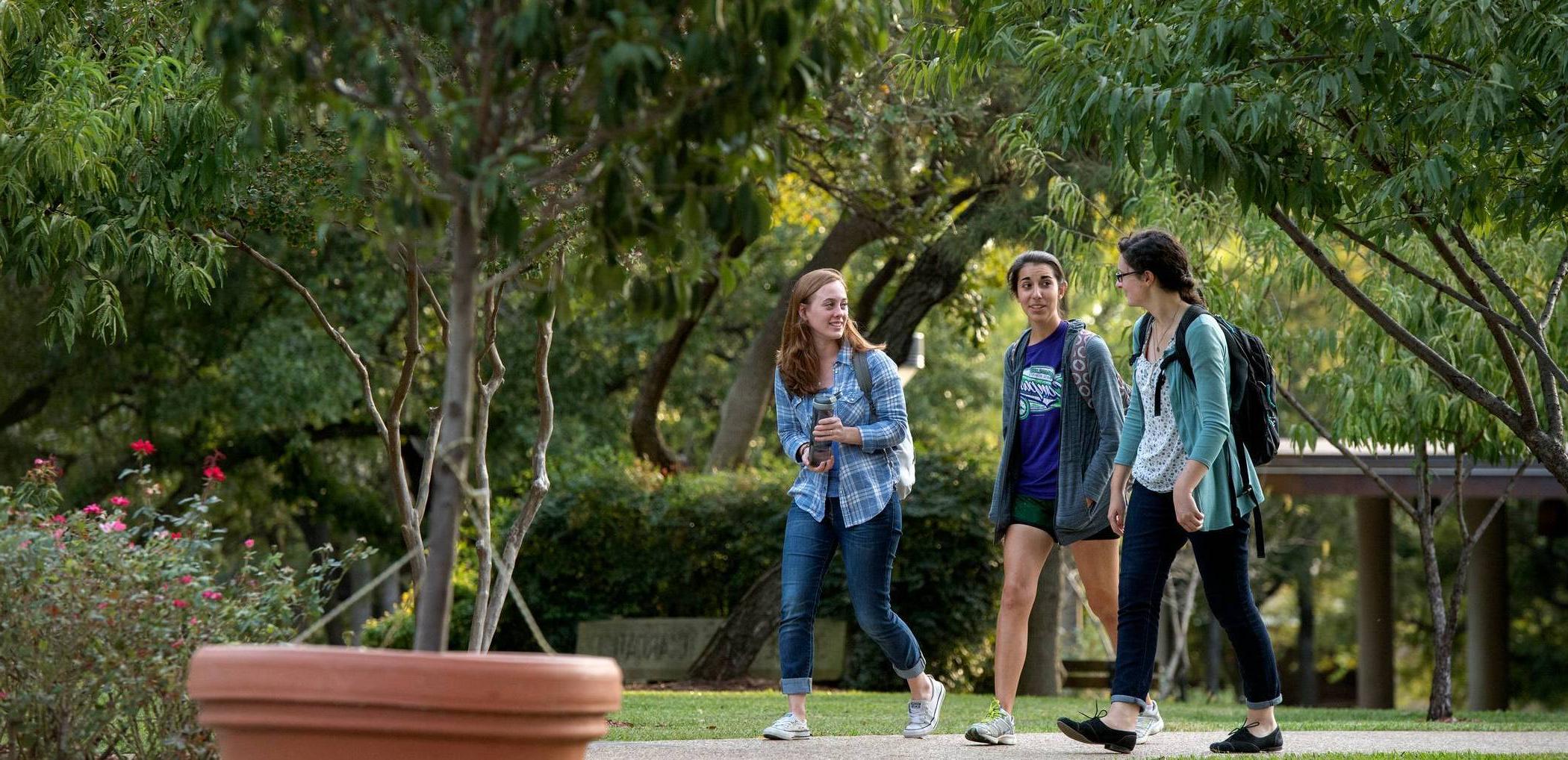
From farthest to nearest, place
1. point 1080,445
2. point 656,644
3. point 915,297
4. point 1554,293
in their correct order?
point 915,297
point 656,644
point 1554,293
point 1080,445

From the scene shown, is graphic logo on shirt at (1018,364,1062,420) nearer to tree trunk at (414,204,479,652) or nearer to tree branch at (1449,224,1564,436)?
tree branch at (1449,224,1564,436)

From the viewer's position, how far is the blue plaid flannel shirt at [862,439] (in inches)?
250

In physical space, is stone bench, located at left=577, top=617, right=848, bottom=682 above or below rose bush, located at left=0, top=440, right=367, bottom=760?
below

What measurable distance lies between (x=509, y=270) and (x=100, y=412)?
20061 millimetres

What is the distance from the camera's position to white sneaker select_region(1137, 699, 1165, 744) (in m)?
6.67

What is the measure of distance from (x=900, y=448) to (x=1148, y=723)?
1628mm

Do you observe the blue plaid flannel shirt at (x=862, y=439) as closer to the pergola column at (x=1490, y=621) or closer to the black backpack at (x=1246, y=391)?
the black backpack at (x=1246, y=391)

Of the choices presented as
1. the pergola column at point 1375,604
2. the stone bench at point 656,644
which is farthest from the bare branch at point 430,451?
the pergola column at point 1375,604

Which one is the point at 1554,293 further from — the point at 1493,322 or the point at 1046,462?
the point at 1046,462

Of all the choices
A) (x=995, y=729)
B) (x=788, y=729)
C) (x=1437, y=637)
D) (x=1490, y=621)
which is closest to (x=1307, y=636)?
(x=1490, y=621)

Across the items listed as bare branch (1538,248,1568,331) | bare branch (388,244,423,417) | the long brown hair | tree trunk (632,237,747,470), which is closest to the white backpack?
the long brown hair

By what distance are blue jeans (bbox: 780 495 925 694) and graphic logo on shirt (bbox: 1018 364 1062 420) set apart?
67 centimetres

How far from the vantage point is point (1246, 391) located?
5945mm

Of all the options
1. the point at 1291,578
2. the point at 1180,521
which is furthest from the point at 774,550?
the point at 1291,578
